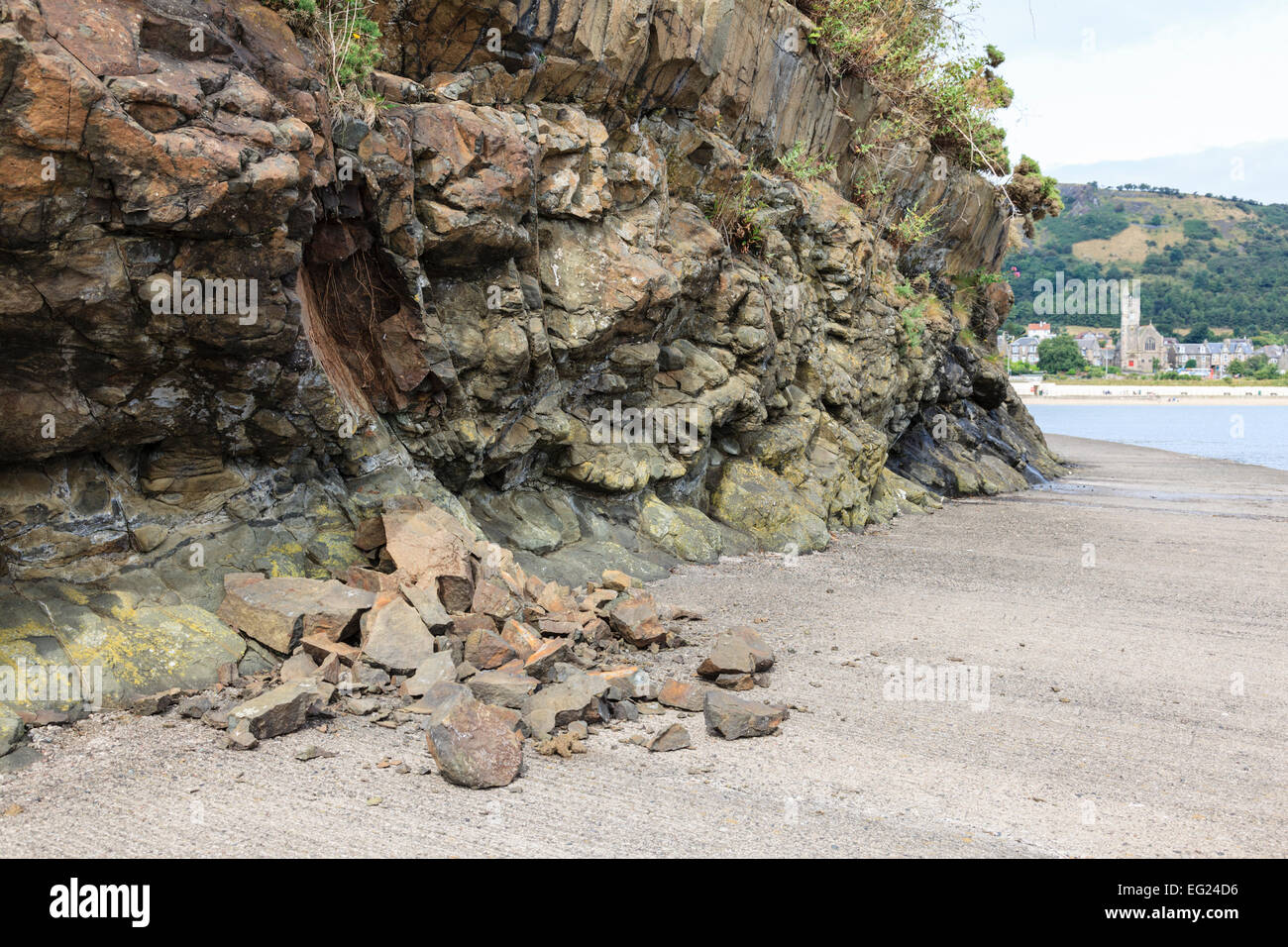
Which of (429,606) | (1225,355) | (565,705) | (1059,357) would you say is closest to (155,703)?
(429,606)

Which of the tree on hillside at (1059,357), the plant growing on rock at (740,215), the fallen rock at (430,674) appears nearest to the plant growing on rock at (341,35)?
the fallen rock at (430,674)

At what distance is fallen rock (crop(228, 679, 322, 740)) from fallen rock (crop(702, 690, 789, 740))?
2.26 meters

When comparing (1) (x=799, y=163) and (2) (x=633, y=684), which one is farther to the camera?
(1) (x=799, y=163)

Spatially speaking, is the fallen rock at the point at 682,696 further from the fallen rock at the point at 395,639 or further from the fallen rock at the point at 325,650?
the fallen rock at the point at 325,650

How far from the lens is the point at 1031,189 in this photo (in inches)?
926

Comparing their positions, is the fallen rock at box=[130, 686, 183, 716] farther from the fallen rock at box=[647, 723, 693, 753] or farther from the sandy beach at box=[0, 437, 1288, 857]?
the fallen rock at box=[647, 723, 693, 753]

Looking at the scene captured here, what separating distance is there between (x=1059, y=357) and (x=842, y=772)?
117 m

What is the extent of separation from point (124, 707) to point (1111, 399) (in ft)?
357

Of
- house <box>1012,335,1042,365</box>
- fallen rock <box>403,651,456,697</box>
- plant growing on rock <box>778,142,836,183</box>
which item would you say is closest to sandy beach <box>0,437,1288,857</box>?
fallen rock <box>403,651,456,697</box>

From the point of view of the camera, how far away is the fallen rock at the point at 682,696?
18.0 feet

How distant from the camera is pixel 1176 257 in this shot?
122812 millimetres

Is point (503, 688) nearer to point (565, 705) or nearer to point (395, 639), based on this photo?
point (565, 705)

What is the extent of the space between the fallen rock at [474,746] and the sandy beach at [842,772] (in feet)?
0.30

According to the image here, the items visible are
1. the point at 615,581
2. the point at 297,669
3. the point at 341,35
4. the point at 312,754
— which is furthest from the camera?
the point at 615,581
